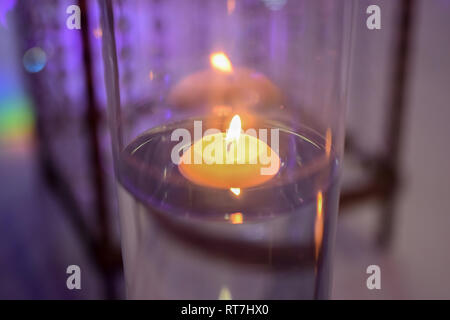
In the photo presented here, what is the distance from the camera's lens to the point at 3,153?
742 millimetres

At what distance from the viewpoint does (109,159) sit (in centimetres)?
68

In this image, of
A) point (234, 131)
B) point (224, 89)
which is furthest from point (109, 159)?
point (234, 131)

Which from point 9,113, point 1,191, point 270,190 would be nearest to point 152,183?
point 270,190

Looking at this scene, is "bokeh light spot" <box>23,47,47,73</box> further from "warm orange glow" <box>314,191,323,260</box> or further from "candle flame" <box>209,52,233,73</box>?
"warm orange glow" <box>314,191,323,260</box>

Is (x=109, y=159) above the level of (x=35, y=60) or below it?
below

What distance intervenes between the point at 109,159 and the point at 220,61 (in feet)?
0.77

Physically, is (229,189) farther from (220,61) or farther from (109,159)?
(109,159)

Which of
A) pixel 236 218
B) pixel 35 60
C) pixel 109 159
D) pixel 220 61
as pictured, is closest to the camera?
pixel 236 218

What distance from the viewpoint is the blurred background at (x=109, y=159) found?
0.49m

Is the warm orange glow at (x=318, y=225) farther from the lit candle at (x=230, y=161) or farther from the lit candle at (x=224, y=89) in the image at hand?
the lit candle at (x=224, y=89)

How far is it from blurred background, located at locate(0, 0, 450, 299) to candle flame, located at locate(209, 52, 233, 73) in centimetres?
8

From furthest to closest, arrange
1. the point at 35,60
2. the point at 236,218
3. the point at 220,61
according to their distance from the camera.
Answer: the point at 35,60, the point at 220,61, the point at 236,218

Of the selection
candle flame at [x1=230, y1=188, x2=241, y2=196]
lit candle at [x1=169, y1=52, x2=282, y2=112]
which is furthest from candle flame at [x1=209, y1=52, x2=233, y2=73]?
candle flame at [x1=230, y1=188, x2=241, y2=196]

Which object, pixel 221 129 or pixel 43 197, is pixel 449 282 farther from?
pixel 43 197
